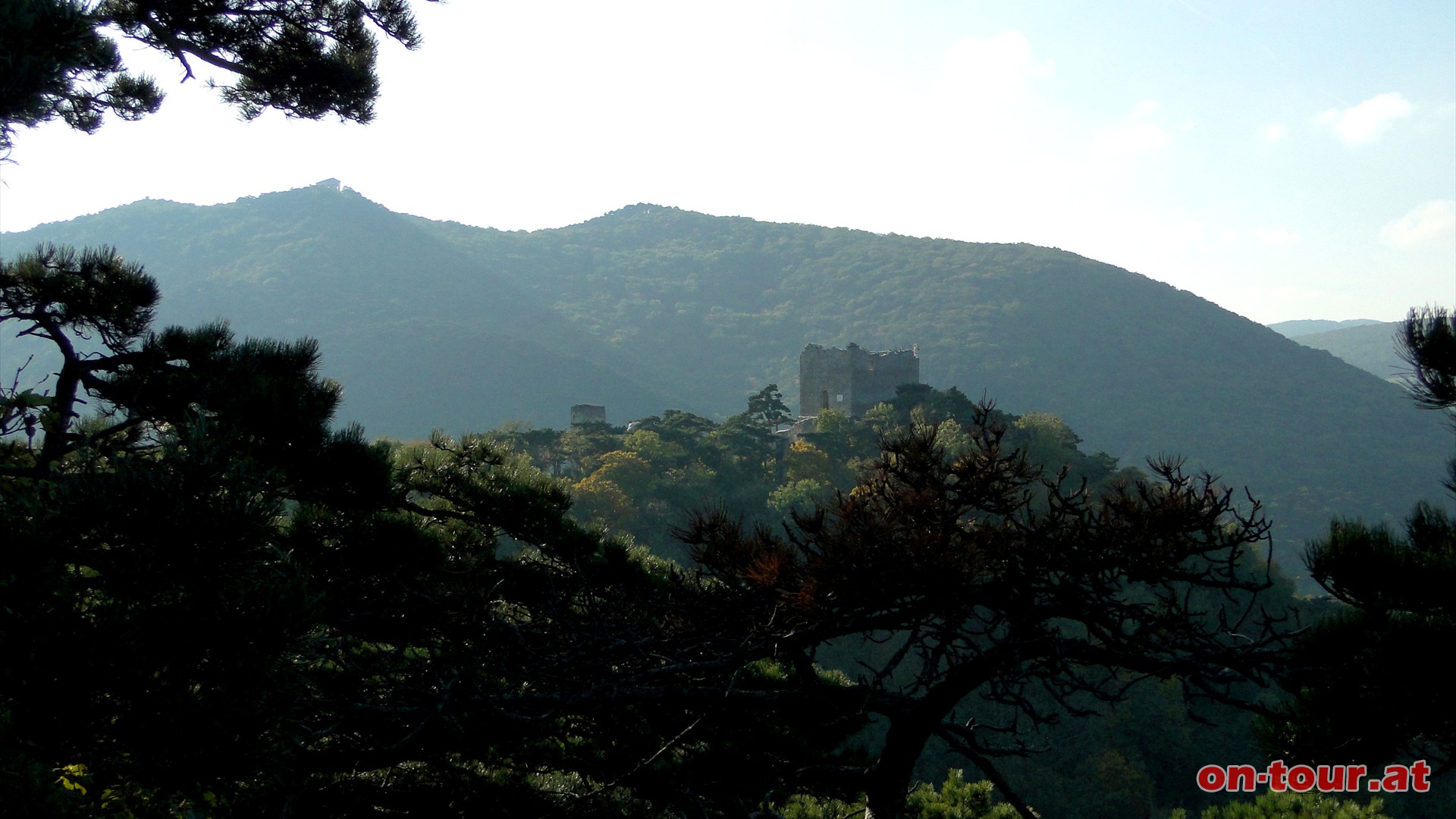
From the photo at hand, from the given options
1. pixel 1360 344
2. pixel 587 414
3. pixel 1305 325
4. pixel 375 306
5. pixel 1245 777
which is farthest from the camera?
pixel 1305 325

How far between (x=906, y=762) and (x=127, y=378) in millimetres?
3029

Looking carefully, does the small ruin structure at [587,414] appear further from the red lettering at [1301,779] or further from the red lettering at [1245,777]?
the red lettering at [1301,779]

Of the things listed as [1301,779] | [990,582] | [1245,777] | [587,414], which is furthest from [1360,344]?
[990,582]

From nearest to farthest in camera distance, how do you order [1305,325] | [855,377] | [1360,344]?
[855,377], [1360,344], [1305,325]

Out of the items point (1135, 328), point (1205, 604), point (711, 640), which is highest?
point (1135, 328)

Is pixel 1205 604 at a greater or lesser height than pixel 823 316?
lesser

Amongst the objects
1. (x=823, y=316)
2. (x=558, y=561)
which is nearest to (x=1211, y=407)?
(x=823, y=316)

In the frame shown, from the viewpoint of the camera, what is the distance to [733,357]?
203 ft

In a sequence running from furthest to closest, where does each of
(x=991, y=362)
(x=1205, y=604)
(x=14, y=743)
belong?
(x=991, y=362), (x=1205, y=604), (x=14, y=743)

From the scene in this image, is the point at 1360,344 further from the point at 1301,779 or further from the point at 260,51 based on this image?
the point at 260,51

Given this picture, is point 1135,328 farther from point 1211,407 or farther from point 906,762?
point 906,762

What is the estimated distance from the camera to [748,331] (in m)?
64.6

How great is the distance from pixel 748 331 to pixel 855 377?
3446 cm

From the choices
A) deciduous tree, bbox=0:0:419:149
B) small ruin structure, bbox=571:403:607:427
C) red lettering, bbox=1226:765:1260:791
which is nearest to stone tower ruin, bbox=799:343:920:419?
small ruin structure, bbox=571:403:607:427
